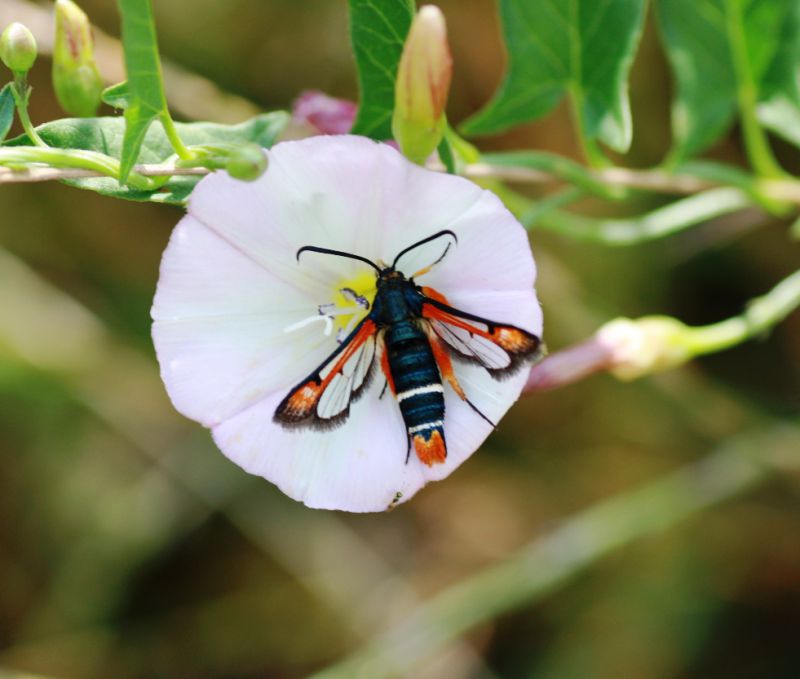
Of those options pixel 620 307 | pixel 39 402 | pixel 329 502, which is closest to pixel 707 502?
pixel 620 307

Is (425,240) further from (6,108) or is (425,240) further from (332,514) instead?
(332,514)

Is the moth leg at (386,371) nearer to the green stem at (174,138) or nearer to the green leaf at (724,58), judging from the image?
the green stem at (174,138)

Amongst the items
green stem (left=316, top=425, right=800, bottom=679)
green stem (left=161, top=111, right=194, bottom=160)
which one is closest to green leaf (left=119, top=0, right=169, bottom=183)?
green stem (left=161, top=111, right=194, bottom=160)

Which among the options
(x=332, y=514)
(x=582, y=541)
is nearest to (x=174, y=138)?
(x=582, y=541)

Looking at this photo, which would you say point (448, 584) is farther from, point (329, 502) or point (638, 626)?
point (329, 502)

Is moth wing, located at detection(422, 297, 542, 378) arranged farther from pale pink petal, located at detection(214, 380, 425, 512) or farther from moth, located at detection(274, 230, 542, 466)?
pale pink petal, located at detection(214, 380, 425, 512)
